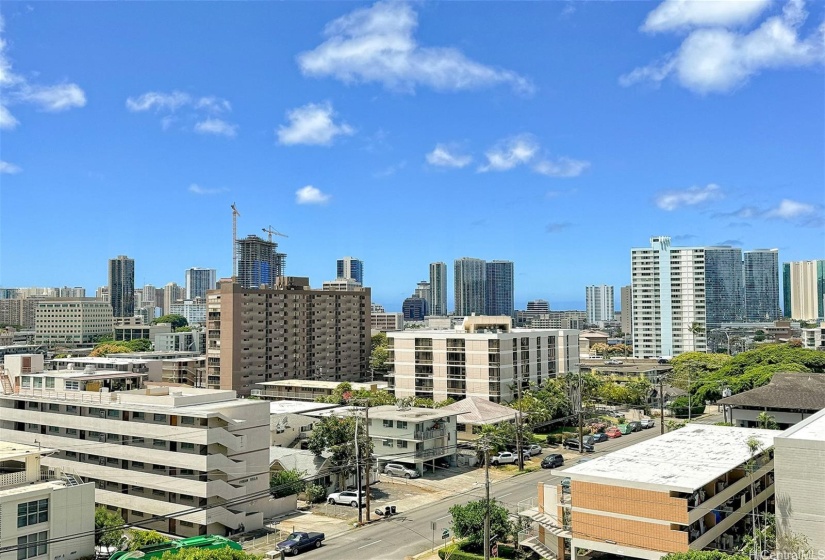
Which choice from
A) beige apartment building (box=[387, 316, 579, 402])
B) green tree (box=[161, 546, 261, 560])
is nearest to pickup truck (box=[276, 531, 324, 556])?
green tree (box=[161, 546, 261, 560])

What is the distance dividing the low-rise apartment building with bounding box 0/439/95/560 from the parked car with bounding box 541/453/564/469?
38821 millimetres

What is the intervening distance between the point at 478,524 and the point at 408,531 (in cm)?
785

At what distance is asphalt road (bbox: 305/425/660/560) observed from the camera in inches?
1529

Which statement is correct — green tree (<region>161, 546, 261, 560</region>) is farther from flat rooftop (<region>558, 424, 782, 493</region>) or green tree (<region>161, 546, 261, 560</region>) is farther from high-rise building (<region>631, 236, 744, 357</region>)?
high-rise building (<region>631, 236, 744, 357</region>)

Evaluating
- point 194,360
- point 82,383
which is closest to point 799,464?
point 82,383

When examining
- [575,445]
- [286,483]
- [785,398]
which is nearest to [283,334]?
[575,445]

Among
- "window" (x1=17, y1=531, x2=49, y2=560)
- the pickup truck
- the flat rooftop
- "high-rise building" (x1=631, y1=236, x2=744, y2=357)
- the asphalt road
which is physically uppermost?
"high-rise building" (x1=631, y1=236, x2=744, y2=357)

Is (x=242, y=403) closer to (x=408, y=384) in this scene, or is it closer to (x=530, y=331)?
(x=408, y=384)

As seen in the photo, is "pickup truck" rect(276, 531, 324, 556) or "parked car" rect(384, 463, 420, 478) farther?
"parked car" rect(384, 463, 420, 478)

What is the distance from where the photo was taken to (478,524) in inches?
1451

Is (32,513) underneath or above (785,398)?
underneath

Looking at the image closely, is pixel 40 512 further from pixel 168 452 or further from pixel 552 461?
pixel 552 461

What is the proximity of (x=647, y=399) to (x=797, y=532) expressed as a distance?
6477 centimetres

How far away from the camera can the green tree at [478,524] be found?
3684 cm
